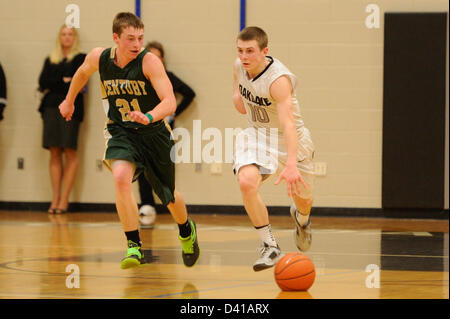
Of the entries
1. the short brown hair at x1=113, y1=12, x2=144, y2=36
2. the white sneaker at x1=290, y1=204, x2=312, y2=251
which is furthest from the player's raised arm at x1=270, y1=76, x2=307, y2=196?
the white sneaker at x1=290, y1=204, x2=312, y2=251

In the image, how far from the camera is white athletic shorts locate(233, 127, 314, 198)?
15.8ft

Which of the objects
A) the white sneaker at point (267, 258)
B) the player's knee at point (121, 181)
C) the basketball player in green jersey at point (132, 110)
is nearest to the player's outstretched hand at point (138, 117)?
the basketball player in green jersey at point (132, 110)

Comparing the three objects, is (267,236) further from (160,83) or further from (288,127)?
(160,83)

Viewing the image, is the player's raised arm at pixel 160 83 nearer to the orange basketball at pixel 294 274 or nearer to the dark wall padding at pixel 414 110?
the orange basketball at pixel 294 274

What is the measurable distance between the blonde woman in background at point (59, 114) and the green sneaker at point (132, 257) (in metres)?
4.59

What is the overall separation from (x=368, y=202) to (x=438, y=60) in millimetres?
1701

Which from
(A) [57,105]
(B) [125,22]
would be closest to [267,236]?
(B) [125,22]

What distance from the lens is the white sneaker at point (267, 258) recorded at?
4.52 meters

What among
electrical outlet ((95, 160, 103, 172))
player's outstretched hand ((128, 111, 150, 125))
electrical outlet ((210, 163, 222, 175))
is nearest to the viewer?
player's outstretched hand ((128, 111, 150, 125))

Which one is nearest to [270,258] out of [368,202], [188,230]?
[188,230]

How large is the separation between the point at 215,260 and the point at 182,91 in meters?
3.83

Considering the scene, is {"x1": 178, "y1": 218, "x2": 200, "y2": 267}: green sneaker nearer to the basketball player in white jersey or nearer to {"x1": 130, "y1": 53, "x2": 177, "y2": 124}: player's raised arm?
the basketball player in white jersey

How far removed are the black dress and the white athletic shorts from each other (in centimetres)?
449

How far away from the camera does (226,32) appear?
9.20 meters
